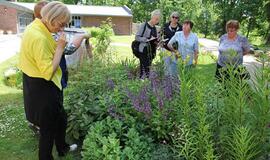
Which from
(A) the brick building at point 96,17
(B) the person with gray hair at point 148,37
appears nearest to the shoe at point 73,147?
(B) the person with gray hair at point 148,37

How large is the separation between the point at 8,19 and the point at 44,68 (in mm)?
35917

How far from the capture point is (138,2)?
61.5m

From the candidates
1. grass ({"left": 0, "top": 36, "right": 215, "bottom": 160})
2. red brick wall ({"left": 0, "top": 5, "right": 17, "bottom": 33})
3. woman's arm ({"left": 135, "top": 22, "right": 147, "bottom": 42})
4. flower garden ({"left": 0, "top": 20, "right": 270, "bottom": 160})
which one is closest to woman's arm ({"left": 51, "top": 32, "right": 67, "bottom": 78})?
flower garden ({"left": 0, "top": 20, "right": 270, "bottom": 160})

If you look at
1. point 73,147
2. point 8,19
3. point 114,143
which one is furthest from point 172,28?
point 8,19

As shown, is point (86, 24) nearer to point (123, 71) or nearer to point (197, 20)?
point (197, 20)

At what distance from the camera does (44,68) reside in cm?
297

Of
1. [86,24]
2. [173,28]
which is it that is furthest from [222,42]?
[86,24]

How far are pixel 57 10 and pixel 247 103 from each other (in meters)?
1.84

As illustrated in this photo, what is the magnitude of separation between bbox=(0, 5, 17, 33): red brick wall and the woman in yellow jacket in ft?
114

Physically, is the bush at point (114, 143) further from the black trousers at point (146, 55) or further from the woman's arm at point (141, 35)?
the woman's arm at point (141, 35)

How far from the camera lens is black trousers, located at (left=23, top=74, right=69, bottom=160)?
3184 mm

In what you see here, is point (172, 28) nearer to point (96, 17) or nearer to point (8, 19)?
point (8, 19)

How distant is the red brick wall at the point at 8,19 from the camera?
35.6 meters

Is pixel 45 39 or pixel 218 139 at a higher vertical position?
pixel 45 39
